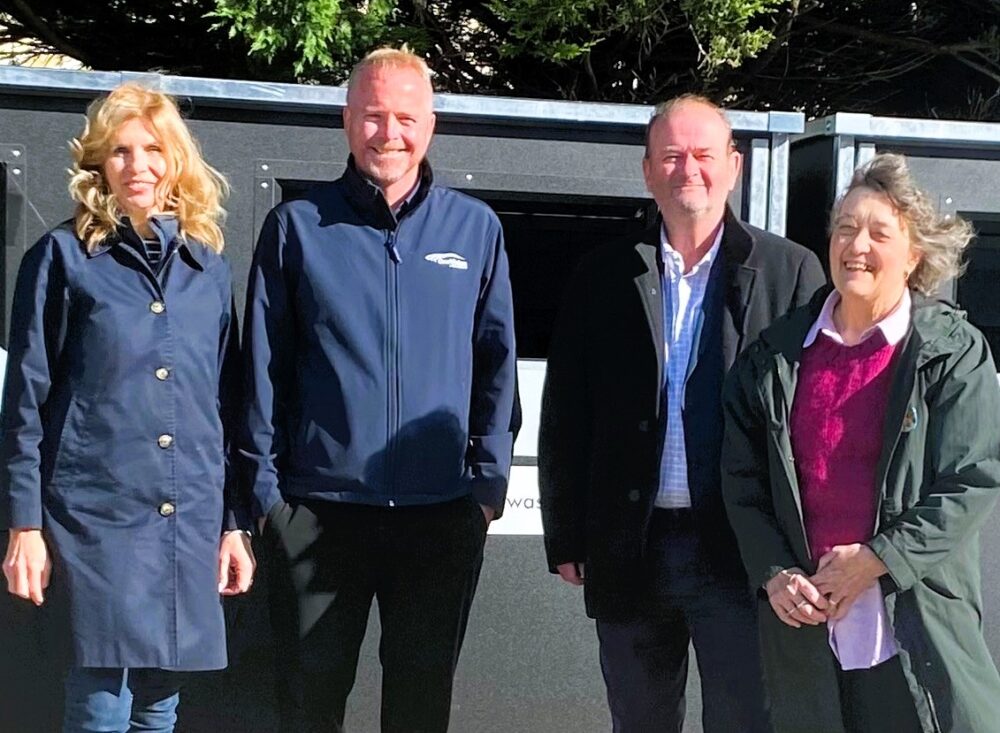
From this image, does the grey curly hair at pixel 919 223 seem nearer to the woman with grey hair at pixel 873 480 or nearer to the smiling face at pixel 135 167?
the woman with grey hair at pixel 873 480

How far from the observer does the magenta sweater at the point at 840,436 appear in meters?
2.09

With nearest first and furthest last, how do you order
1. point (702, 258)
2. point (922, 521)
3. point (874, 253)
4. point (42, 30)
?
point (922, 521) < point (874, 253) < point (702, 258) < point (42, 30)

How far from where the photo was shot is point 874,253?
2131mm

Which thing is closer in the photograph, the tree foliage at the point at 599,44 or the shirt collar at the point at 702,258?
the shirt collar at the point at 702,258

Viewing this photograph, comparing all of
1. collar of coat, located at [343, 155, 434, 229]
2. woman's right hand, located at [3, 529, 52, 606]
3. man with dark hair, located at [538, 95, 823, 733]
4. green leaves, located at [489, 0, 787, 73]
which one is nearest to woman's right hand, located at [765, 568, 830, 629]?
man with dark hair, located at [538, 95, 823, 733]

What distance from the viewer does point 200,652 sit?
2.31 metres

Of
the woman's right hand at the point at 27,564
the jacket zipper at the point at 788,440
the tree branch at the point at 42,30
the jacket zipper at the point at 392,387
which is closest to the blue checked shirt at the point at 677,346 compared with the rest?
the jacket zipper at the point at 788,440

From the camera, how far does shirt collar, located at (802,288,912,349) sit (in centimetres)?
213

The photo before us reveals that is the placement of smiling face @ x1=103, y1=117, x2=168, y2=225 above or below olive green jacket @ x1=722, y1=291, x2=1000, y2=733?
above

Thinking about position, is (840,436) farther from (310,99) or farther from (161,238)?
(310,99)

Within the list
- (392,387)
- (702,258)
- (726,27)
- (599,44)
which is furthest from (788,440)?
(599,44)

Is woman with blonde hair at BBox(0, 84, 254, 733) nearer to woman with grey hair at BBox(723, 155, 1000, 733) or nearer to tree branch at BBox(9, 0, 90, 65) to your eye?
woman with grey hair at BBox(723, 155, 1000, 733)

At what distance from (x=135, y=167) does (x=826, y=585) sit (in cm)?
149

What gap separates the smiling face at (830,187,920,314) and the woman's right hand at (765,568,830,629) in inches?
19.7
